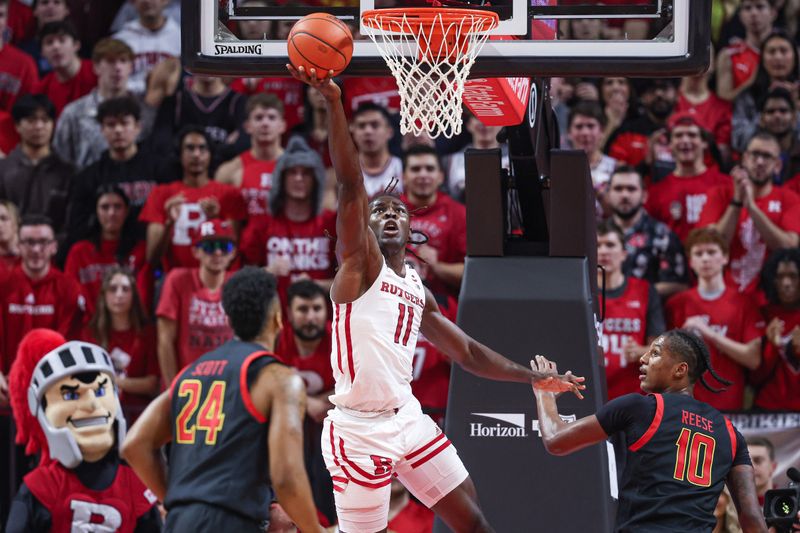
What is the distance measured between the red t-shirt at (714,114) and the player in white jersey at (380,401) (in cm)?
533

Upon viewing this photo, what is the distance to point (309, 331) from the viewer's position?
8.44 m

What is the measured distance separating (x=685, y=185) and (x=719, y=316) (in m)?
1.32

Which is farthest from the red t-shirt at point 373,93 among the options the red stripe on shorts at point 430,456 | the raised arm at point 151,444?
the red stripe on shorts at point 430,456

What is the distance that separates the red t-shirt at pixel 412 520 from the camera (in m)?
7.50

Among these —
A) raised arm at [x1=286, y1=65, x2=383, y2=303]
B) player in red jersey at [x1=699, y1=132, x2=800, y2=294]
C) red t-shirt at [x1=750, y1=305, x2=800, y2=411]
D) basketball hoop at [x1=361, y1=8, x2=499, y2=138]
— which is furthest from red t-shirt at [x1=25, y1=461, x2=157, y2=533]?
player in red jersey at [x1=699, y1=132, x2=800, y2=294]

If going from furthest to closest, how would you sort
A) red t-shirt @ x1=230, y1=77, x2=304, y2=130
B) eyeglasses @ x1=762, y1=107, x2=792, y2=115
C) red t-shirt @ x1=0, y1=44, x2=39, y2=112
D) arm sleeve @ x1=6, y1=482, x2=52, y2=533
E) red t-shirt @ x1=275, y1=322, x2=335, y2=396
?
red t-shirt @ x1=0, y1=44, x2=39, y2=112 → red t-shirt @ x1=230, y1=77, x2=304, y2=130 → eyeglasses @ x1=762, y1=107, x2=792, y2=115 → red t-shirt @ x1=275, y1=322, x2=335, y2=396 → arm sleeve @ x1=6, y1=482, x2=52, y2=533

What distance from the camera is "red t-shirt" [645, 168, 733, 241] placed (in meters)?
9.50

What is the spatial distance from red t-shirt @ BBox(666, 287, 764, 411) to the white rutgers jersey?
3.46 m

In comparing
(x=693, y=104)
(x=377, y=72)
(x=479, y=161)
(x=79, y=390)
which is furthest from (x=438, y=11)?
(x=693, y=104)

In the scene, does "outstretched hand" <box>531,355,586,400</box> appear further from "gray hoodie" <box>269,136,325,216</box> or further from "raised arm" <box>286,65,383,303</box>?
"gray hoodie" <box>269,136,325,216</box>

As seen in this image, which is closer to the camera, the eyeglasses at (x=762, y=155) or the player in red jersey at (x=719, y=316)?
the player in red jersey at (x=719, y=316)

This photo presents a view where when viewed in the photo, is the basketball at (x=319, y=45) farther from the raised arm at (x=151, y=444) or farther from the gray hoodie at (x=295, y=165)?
the gray hoodie at (x=295, y=165)

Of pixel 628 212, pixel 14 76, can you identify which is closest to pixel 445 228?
pixel 628 212

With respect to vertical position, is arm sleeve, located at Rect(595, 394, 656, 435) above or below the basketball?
below
